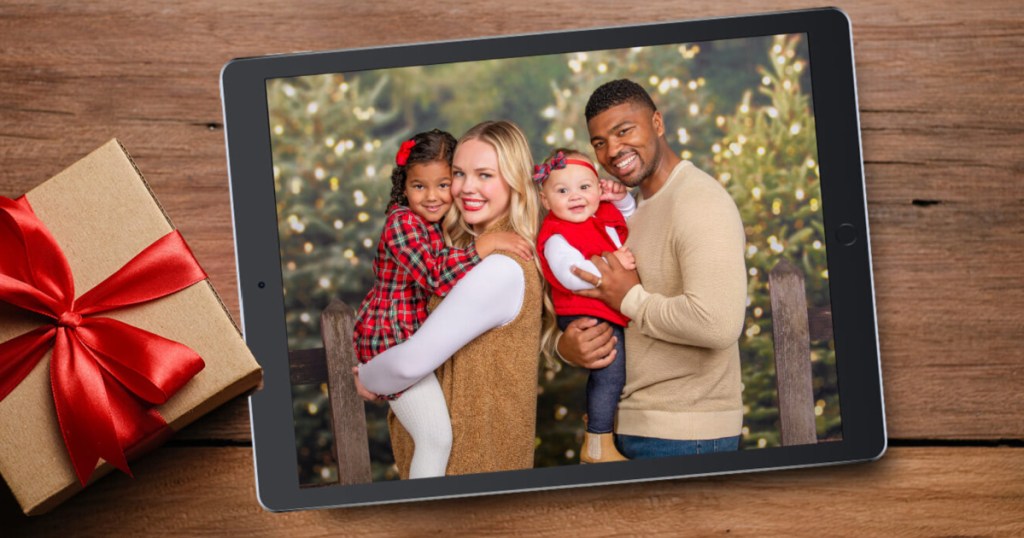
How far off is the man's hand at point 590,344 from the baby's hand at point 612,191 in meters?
0.18

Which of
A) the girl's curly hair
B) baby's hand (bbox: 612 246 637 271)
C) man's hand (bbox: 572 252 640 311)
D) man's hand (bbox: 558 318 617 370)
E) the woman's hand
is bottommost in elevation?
the woman's hand

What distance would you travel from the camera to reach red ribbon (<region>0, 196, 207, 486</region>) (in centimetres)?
105

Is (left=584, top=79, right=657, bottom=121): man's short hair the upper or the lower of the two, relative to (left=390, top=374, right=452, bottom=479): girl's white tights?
upper

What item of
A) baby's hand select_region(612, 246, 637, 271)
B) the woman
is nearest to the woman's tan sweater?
the woman

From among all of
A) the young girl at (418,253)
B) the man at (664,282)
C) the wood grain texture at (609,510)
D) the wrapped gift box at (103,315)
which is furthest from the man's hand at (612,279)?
the wrapped gift box at (103,315)

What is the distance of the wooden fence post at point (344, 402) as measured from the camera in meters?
1.14

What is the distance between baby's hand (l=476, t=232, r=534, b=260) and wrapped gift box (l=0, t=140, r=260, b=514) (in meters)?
0.36

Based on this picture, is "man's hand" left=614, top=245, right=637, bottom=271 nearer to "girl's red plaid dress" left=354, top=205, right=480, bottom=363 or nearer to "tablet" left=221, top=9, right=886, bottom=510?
"tablet" left=221, top=9, right=886, bottom=510

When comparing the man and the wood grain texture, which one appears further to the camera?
the wood grain texture

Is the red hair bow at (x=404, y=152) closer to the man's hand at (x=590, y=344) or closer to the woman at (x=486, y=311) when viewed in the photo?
the woman at (x=486, y=311)

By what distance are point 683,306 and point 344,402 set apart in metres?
0.52

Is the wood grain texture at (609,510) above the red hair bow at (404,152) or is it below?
below

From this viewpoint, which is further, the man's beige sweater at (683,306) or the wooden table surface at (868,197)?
the wooden table surface at (868,197)

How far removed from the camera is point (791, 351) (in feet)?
3.76
